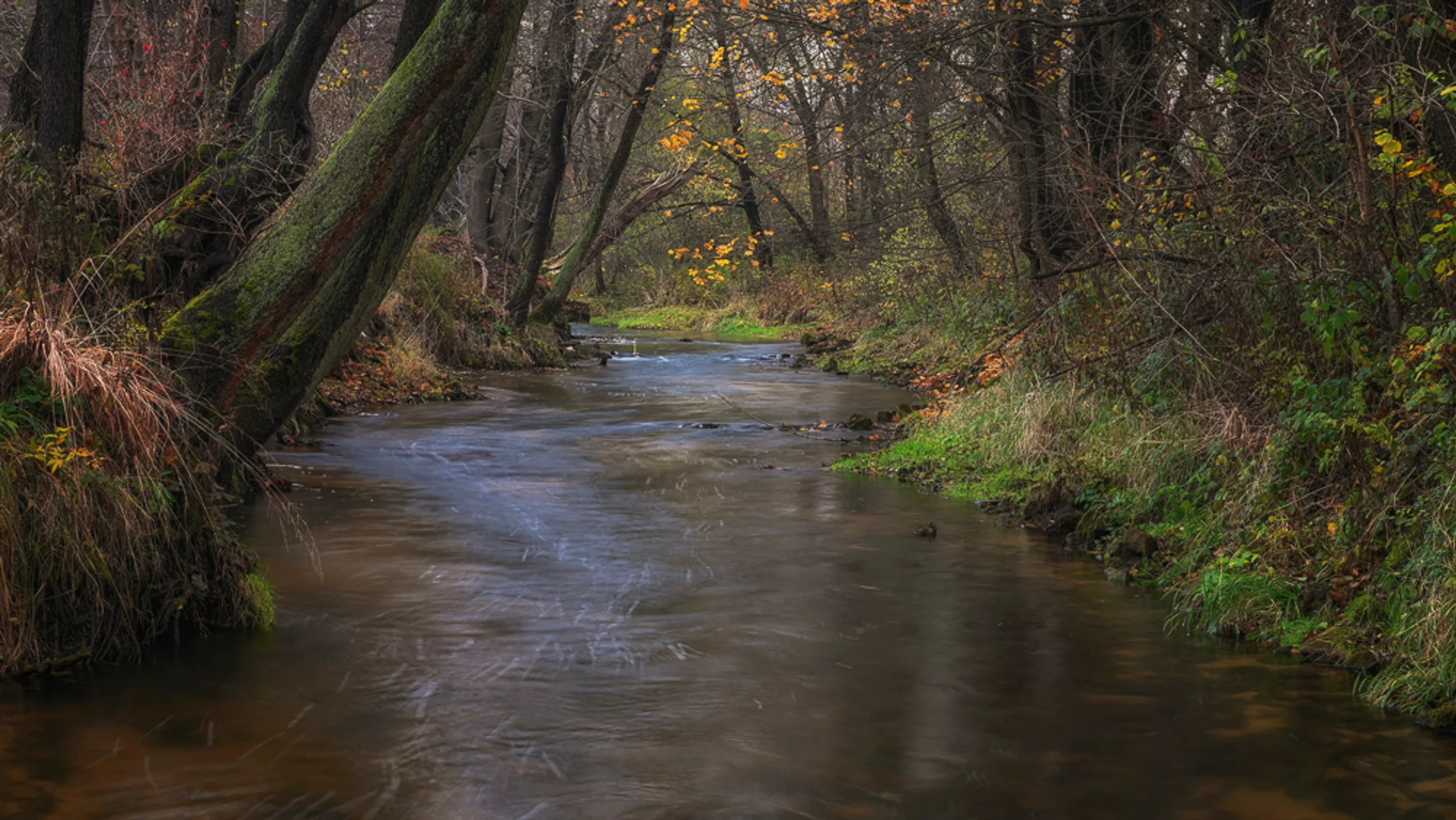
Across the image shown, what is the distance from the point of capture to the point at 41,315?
21.7ft

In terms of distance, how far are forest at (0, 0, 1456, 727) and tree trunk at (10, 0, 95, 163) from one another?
0.03 m

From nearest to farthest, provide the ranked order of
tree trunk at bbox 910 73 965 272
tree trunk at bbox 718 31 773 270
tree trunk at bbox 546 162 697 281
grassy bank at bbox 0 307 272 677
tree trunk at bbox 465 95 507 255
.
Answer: grassy bank at bbox 0 307 272 677 → tree trunk at bbox 910 73 965 272 → tree trunk at bbox 465 95 507 255 → tree trunk at bbox 546 162 697 281 → tree trunk at bbox 718 31 773 270

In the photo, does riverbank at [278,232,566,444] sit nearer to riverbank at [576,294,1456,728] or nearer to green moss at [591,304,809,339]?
riverbank at [576,294,1456,728]

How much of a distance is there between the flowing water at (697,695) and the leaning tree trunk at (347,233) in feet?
4.65

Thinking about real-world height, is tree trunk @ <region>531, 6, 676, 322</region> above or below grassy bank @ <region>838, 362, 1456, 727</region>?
above

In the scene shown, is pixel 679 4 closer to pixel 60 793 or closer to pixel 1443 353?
pixel 1443 353

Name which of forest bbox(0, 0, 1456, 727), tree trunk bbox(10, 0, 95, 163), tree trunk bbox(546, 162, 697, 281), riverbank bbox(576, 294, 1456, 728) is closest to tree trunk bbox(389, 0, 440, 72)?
forest bbox(0, 0, 1456, 727)

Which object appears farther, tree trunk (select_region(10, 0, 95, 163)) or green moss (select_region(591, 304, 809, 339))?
green moss (select_region(591, 304, 809, 339))

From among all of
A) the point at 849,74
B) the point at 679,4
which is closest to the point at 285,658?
the point at 849,74

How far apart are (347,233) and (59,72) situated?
3006 mm

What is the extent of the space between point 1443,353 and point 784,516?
5.49m

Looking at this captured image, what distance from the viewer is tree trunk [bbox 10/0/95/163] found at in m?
9.38

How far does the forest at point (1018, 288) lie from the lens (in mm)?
6520

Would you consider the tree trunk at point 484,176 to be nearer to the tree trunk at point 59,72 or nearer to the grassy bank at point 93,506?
the tree trunk at point 59,72
